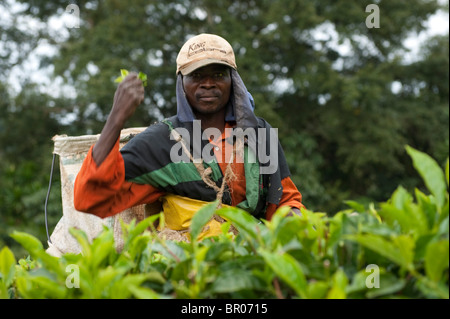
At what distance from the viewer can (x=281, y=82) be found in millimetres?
14156

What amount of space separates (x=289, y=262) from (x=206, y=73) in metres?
1.69

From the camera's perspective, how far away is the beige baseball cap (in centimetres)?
262

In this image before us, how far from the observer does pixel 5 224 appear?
11.8 m

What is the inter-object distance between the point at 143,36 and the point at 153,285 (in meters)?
12.4

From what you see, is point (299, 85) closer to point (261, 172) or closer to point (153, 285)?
point (261, 172)

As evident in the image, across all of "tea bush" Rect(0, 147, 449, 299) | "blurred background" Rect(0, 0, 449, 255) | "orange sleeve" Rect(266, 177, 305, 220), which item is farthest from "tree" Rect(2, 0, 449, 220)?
"tea bush" Rect(0, 147, 449, 299)

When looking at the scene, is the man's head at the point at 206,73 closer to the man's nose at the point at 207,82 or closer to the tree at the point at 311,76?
the man's nose at the point at 207,82

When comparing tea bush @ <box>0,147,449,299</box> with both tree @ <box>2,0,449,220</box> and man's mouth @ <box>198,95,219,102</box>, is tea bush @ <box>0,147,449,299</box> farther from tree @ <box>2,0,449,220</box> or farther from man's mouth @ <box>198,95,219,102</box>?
tree @ <box>2,0,449,220</box>

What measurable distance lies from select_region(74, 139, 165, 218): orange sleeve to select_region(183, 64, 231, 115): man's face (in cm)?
47

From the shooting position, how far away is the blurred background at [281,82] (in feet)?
40.4

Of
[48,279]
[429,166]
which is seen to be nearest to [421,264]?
[429,166]

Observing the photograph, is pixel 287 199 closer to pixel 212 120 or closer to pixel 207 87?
pixel 212 120

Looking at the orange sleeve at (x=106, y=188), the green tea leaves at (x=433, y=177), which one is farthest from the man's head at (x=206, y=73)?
the green tea leaves at (x=433, y=177)

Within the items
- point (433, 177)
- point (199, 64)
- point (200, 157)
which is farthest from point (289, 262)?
point (199, 64)
